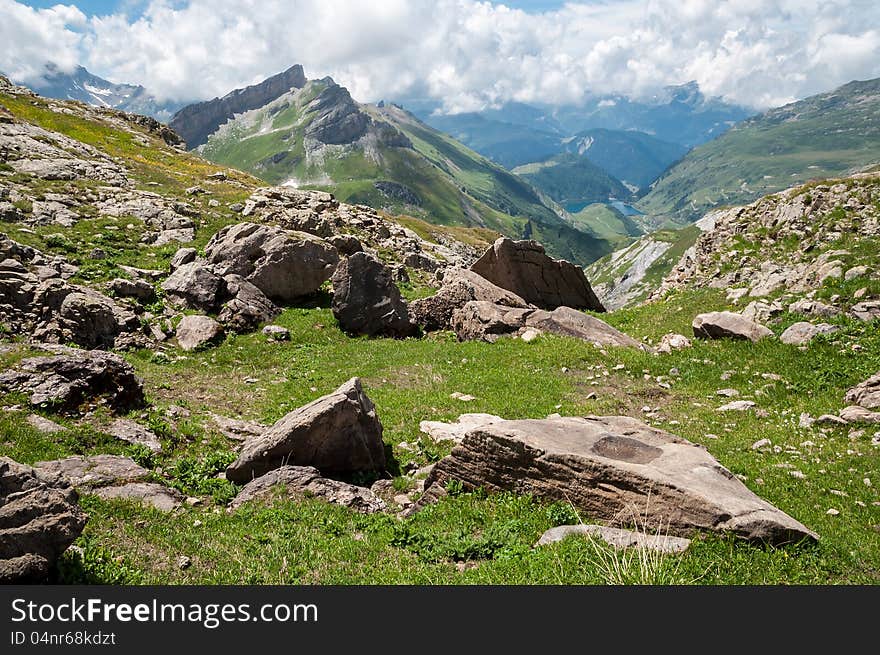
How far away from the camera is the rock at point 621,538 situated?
9141 mm

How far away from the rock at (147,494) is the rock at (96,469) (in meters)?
0.32

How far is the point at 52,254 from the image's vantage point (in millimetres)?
31781

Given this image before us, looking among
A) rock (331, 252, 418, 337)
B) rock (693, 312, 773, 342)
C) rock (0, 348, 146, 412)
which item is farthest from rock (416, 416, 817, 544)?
rock (331, 252, 418, 337)

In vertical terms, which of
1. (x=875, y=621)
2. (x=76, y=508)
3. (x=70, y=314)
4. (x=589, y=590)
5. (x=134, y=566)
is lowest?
(x=875, y=621)

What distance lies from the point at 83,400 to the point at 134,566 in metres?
8.73

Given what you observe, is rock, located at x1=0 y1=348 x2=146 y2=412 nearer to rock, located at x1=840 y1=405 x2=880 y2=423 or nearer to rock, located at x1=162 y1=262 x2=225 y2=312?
rock, located at x1=162 y1=262 x2=225 y2=312

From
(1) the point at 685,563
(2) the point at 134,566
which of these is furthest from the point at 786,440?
(2) the point at 134,566

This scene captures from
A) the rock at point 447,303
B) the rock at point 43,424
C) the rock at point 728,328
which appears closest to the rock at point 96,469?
the rock at point 43,424

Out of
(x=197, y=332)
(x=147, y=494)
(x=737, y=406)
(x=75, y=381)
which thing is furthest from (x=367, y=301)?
(x=737, y=406)

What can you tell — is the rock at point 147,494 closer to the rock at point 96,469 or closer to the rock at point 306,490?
the rock at point 96,469

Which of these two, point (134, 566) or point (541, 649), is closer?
point (541, 649)

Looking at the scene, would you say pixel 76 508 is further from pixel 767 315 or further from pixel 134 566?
pixel 767 315

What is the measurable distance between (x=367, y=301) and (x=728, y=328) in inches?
809

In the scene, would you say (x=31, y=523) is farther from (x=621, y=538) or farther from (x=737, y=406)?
(x=737, y=406)
